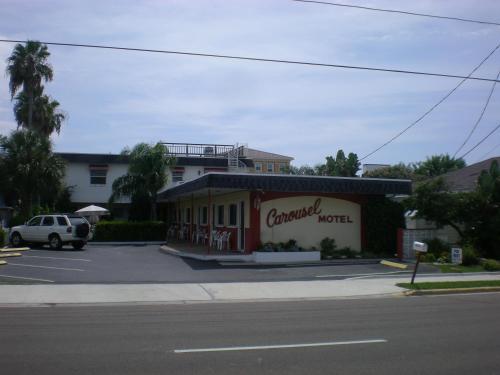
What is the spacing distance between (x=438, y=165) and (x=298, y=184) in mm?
40106

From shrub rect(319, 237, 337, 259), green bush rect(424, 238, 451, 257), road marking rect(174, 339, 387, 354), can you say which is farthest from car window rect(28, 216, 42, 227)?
road marking rect(174, 339, 387, 354)

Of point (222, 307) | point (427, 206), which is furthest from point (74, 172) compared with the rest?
point (222, 307)

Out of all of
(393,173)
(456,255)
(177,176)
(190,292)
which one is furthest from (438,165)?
(190,292)

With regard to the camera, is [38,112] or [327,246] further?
[38,112]

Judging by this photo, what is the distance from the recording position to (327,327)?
1022cm

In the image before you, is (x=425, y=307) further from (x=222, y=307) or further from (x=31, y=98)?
(x=31, y=98)

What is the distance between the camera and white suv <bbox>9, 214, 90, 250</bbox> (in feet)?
95.7

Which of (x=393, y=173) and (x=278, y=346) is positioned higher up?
(x=393, y=173)

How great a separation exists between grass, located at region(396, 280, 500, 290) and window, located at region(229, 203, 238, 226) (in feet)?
36.5

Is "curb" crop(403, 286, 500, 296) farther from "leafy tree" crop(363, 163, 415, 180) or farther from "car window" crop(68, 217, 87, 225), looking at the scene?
"leafy tree" crop(363, 163, 415, 180)

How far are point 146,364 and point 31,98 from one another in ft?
126

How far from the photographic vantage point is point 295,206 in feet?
82.6

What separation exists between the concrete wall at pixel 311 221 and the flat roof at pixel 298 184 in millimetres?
1147

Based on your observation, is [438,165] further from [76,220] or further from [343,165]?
[76,220]
